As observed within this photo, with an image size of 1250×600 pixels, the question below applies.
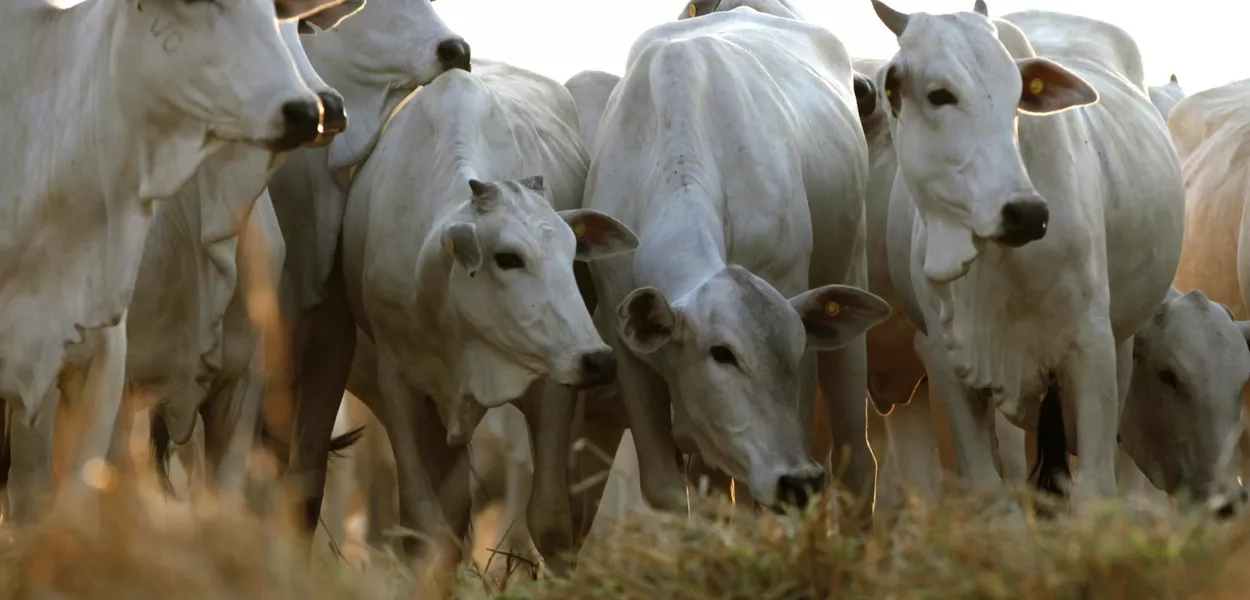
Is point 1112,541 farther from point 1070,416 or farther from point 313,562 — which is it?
point 1070,416

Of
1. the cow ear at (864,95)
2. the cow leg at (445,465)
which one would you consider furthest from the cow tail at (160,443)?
the cow ear at (864,95)

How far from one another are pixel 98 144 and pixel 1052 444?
3.44 meters

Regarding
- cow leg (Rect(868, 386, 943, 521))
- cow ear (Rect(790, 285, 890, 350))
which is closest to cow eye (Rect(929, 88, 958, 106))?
cow ear (Rect(790, 285, 890, 350))

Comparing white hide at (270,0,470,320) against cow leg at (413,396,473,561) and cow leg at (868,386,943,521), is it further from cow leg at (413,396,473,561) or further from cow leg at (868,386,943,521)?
cow leg at (868,386,943,521)

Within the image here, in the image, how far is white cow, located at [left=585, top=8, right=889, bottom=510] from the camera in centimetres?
734

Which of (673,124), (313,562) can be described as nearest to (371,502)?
(673,124)

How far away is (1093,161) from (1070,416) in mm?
860

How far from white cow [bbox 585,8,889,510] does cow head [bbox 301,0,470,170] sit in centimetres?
80

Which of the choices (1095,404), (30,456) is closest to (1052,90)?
(1095,404)

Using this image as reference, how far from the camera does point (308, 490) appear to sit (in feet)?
29.1

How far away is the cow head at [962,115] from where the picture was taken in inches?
277

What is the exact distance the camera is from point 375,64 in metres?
8.83

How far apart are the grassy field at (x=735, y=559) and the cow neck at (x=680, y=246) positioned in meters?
2.32

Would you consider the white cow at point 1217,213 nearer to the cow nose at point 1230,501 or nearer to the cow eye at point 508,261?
the cow nose at point 1230,501
